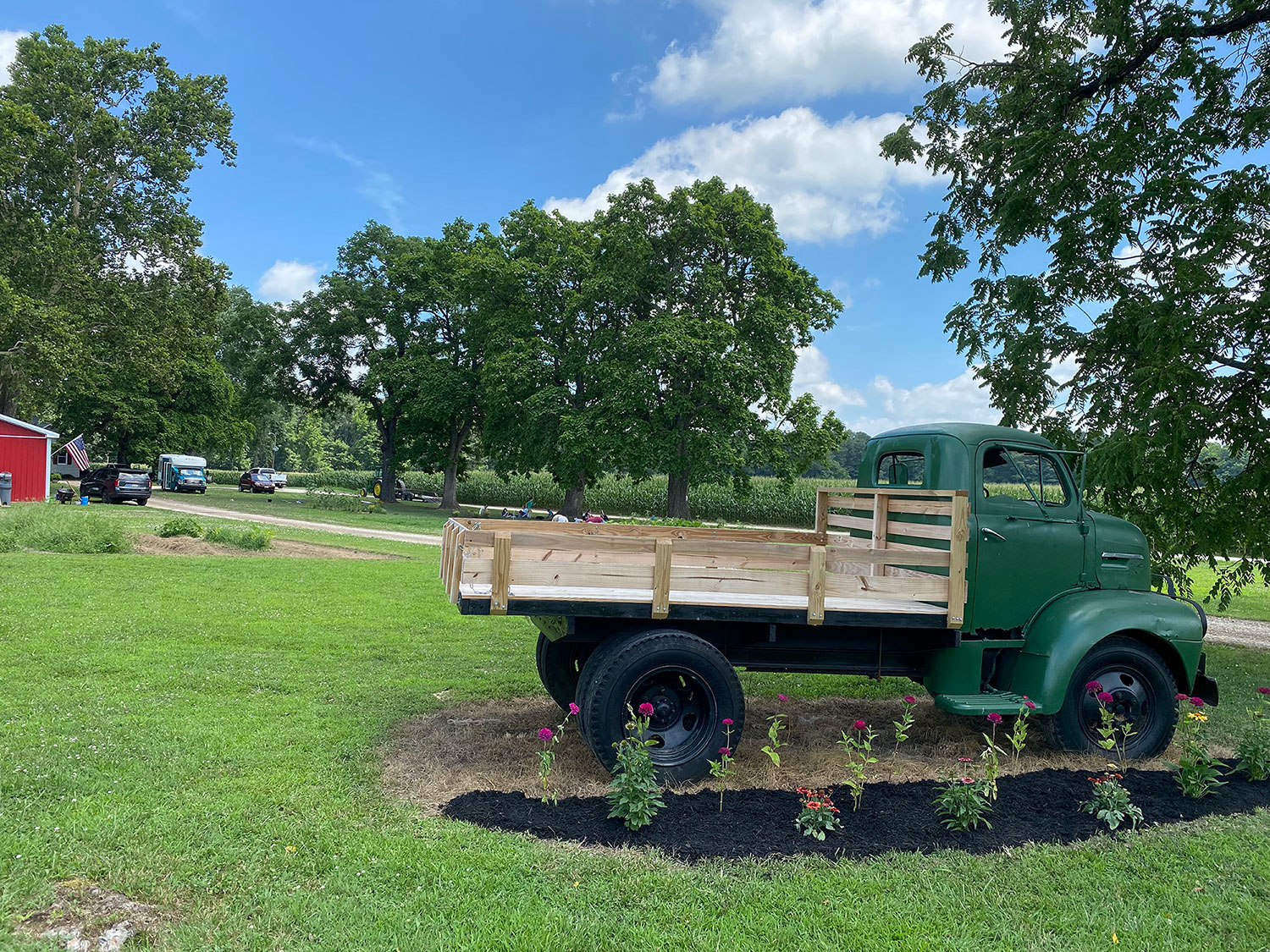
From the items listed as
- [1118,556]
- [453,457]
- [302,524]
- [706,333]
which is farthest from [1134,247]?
[453,457]

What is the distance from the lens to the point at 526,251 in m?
33.9

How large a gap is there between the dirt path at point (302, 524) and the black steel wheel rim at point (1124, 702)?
18.8m

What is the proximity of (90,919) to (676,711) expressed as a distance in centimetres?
309

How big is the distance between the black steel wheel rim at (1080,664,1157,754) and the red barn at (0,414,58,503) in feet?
113

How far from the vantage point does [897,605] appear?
5098 millimetres

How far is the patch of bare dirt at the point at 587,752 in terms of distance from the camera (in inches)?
194

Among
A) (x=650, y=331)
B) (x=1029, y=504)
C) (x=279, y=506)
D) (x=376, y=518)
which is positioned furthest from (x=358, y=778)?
(x=279, y=506)

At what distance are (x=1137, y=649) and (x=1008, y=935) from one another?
3.10m

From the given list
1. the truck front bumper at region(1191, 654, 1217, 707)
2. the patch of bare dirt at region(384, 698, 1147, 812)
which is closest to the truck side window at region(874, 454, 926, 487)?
the patch of bare dirt at region(384, 698, 1147, 812)

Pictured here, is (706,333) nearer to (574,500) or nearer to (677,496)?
(677,496)

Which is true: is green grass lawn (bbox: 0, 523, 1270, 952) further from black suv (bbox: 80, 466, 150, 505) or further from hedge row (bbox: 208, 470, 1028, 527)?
black suv (bbox: 80, 466, 150, 505)

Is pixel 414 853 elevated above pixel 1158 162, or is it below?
below

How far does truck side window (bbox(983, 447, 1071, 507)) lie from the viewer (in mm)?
5852

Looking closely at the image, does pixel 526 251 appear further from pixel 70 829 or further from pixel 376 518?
pixel 70 829
